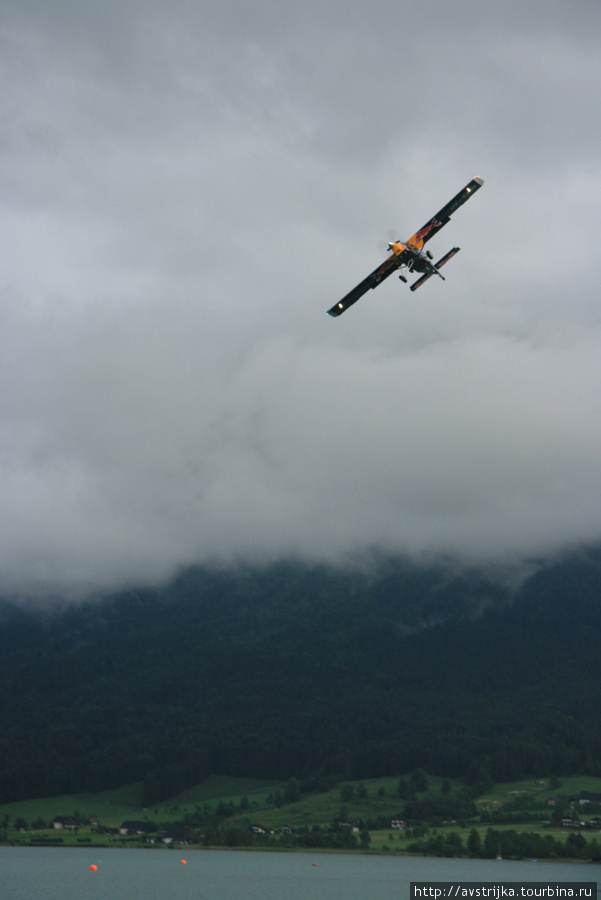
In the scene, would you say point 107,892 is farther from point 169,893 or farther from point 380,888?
point 380,888

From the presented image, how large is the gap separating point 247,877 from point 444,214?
455 ft

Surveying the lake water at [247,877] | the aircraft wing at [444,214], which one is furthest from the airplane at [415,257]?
the lake water at [247,877]

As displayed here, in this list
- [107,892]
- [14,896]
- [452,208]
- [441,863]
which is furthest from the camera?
[441,863]

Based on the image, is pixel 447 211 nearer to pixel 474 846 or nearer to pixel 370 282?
pixel 370 282

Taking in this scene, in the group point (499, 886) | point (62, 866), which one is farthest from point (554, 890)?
point (62, 866)

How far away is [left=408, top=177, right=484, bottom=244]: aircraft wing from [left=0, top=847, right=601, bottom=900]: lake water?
102 meters

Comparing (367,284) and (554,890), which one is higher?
(367,284)

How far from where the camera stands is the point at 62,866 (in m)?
179

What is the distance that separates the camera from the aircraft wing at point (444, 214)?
A: 265 feet

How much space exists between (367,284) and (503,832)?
153767 millimetres

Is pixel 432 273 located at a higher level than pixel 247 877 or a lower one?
higher

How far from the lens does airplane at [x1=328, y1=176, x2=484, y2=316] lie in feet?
266

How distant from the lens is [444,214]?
8175 cm

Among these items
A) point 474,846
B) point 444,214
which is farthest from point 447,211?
point 474,846
